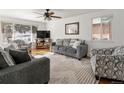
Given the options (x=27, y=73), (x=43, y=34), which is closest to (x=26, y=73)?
(x=27, y=73)

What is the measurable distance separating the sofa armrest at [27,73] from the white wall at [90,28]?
3.52 m

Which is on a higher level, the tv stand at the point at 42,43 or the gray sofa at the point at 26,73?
the tv stand at the point at 42,43

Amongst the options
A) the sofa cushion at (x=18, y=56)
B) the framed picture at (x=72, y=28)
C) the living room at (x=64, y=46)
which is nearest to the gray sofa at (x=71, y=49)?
the living room at (x=64, y=46)

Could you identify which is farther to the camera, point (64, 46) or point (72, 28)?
point (72, 28)

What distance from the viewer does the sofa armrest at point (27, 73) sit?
1.49 meters

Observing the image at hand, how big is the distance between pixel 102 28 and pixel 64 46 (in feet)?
6.74

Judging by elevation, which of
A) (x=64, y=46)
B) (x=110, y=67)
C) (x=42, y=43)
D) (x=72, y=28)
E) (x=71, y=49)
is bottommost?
(x=110, y=67)

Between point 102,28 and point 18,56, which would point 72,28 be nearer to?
point 102,28

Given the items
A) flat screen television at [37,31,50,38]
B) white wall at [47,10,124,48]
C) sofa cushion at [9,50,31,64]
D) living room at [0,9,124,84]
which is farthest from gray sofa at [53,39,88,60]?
sofa cushion at [9,50,31,64]

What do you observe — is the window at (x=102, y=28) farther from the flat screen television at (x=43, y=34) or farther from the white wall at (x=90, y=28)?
the flat screen television at (x=43, y=34)

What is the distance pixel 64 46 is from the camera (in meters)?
5.81
